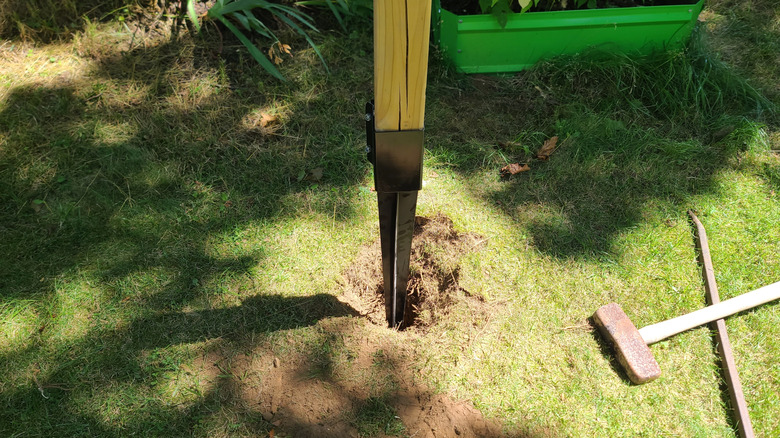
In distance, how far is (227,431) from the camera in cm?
185

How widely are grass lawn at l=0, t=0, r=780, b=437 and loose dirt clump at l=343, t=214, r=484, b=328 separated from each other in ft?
0.07

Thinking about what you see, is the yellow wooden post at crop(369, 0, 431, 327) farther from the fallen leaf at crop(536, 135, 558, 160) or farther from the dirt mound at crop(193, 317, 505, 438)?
the fallen leaf at crop(536, 135, 558, 160)

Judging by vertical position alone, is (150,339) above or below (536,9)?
below

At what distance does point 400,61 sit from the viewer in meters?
1.12

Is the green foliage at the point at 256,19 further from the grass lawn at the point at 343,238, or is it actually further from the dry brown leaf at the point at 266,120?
the dry brown leaf at the point at 266,120

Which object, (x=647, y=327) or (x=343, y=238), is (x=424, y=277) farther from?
(x=647, y=327)

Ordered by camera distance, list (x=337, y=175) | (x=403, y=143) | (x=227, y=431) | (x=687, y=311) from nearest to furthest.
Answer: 1. (x=403, y=143)
2. (x=227, y=431)
3. (x=687, y=311)
4. (x=337, y=175)

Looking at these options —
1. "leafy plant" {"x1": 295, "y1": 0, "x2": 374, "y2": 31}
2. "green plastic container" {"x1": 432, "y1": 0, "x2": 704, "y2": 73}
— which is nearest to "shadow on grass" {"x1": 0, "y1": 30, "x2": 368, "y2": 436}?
"leafy plant" {"x1": 295, "y1": 0, "x2": 374, "y2": 31}

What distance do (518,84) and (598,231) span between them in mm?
1127

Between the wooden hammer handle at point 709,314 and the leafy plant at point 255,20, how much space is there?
7.51 ft

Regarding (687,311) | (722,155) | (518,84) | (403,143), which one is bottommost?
(687,311)

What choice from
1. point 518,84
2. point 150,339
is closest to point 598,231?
point 518,84

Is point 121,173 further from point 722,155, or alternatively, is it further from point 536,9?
point 722,155

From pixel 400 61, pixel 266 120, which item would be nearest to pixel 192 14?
pixel 266 120
